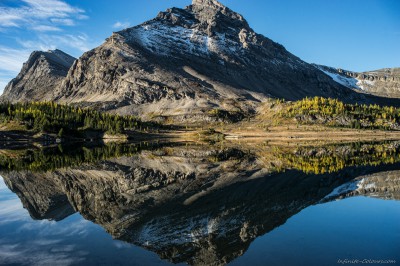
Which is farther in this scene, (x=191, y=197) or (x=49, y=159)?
(x=49, y=159)

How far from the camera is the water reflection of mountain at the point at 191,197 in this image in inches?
1028

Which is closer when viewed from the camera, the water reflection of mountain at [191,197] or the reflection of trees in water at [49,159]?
the water reflection of mountain at [191,197]

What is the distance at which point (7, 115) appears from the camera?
18950 centimetres

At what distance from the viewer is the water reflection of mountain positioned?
1028 inches

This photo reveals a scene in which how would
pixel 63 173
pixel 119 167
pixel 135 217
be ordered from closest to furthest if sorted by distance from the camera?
pixel 135 217
pixel 63 173
pixel 119 167

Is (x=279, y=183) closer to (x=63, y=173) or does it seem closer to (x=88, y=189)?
(x=88, y=189)

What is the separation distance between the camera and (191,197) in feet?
134

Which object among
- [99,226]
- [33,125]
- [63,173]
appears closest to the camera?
[99,226]

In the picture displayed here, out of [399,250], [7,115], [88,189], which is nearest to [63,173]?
[88,189]

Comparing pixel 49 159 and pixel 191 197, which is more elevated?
pixel 191 197

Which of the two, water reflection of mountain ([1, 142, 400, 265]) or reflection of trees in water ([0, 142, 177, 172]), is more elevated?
water reflection of mountain ([1, 142, 400, 265])

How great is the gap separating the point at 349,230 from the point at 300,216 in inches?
191

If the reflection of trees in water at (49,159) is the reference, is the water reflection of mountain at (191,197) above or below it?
above

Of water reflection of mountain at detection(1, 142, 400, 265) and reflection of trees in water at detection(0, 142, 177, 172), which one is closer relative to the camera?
water reflection of mountain at detection(1, 142, 400, 265)
